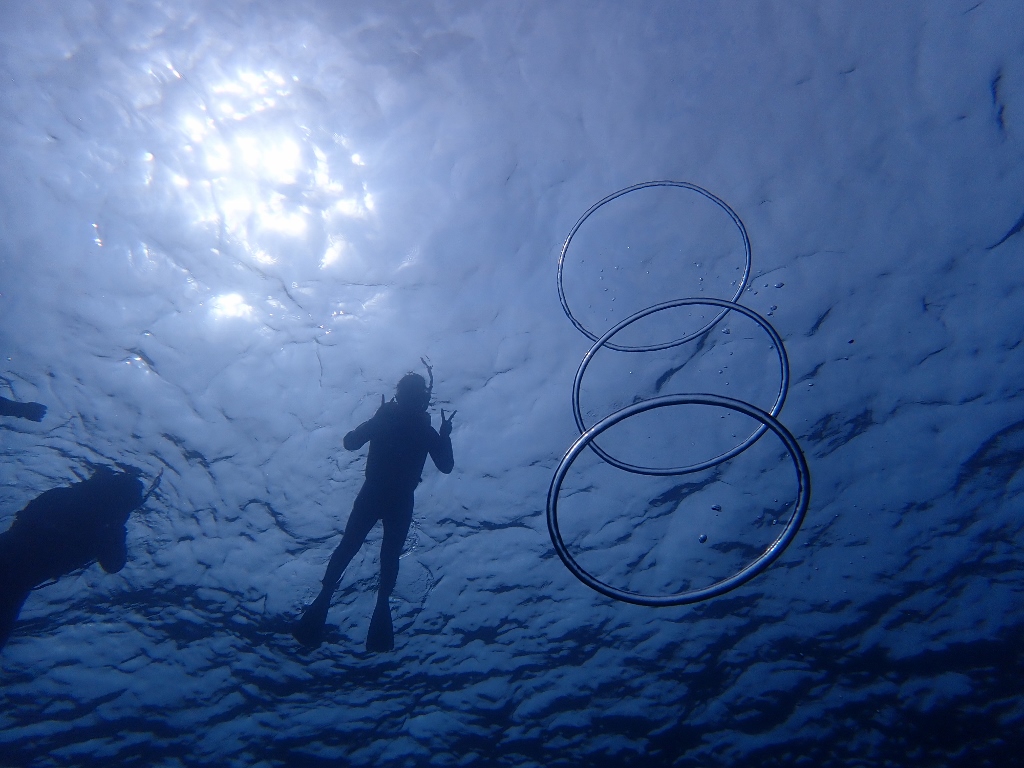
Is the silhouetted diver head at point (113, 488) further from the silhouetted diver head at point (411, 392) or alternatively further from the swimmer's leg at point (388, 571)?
the silhouetted diver head at point (411, 392)

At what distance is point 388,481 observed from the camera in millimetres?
9062

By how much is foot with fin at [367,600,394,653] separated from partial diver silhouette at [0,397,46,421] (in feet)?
21.3

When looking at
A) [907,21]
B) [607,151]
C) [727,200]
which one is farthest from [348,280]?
[907,21]

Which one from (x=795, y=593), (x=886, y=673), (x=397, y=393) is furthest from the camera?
(x=886, y=673)

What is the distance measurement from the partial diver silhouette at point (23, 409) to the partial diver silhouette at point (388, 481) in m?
5.35

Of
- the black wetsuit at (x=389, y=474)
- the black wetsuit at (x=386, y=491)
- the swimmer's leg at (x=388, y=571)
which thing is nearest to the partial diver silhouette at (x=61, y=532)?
the black wetsuit at (x=386, y=491)

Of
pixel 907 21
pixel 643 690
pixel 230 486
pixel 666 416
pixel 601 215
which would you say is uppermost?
pixel 907 21

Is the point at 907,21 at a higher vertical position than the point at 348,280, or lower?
higher

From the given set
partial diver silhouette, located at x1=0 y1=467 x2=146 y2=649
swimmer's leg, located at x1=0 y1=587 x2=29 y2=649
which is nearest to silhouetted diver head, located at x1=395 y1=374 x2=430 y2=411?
partial diver silhouette, located at x1=0 y1=467 x2=146 y2=649

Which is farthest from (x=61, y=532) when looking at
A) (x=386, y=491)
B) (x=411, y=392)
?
(x=411, y=392)

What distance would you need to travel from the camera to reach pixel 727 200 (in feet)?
25.1

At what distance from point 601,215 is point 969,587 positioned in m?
11.8

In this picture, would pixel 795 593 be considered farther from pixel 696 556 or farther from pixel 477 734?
pixel 477 734

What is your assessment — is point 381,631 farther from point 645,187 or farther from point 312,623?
point 645,187
